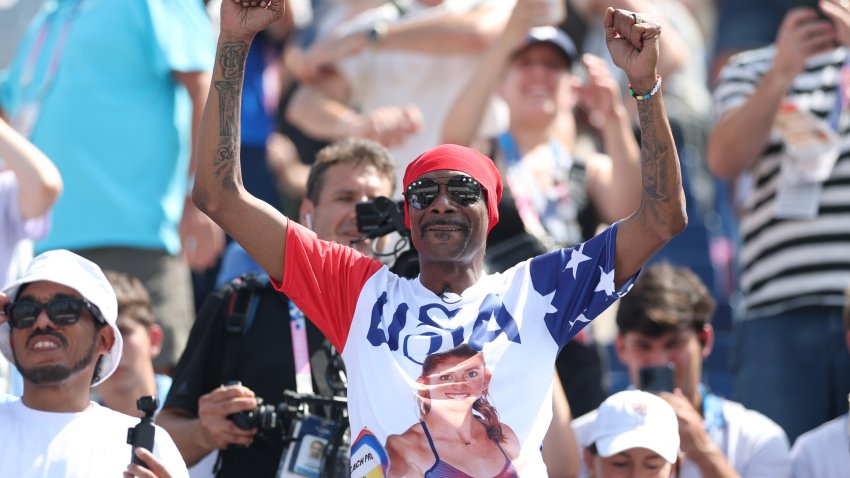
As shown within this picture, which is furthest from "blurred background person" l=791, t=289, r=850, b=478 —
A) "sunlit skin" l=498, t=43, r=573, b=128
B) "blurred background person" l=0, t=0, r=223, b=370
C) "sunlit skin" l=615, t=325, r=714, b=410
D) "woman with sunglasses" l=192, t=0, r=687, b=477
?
"blurred background person" l=0, t=0, r=223, b=370

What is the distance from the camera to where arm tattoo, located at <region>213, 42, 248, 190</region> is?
432cm

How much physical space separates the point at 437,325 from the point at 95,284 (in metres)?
1.20

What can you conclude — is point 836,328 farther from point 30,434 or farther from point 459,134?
point 30,434

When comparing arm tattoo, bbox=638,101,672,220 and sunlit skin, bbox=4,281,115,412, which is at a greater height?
arm tattoo, bbox=638,101,672,220

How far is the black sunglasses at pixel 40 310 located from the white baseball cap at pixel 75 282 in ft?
0.18

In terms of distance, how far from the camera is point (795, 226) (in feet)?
20.6

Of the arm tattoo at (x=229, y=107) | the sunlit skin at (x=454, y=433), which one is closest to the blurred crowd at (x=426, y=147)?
the arm tattoo at (x=229, y=107)

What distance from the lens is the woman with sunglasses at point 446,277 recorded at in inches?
162

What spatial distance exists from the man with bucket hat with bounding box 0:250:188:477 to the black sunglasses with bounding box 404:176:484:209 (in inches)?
41.1

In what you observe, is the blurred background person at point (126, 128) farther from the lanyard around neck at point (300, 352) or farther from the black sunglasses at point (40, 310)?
the black sunglasses at point (40, 310)

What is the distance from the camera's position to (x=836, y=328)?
241 inches

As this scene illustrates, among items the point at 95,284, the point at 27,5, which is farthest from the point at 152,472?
the point at 27,5

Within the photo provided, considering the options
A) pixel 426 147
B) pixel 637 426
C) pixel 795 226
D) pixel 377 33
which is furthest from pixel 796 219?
pixel 377 33

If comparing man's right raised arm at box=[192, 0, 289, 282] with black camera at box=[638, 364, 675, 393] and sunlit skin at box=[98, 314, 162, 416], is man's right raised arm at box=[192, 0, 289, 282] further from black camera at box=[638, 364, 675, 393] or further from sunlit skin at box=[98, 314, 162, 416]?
black camera at box=[638, 364, 675, 393]
